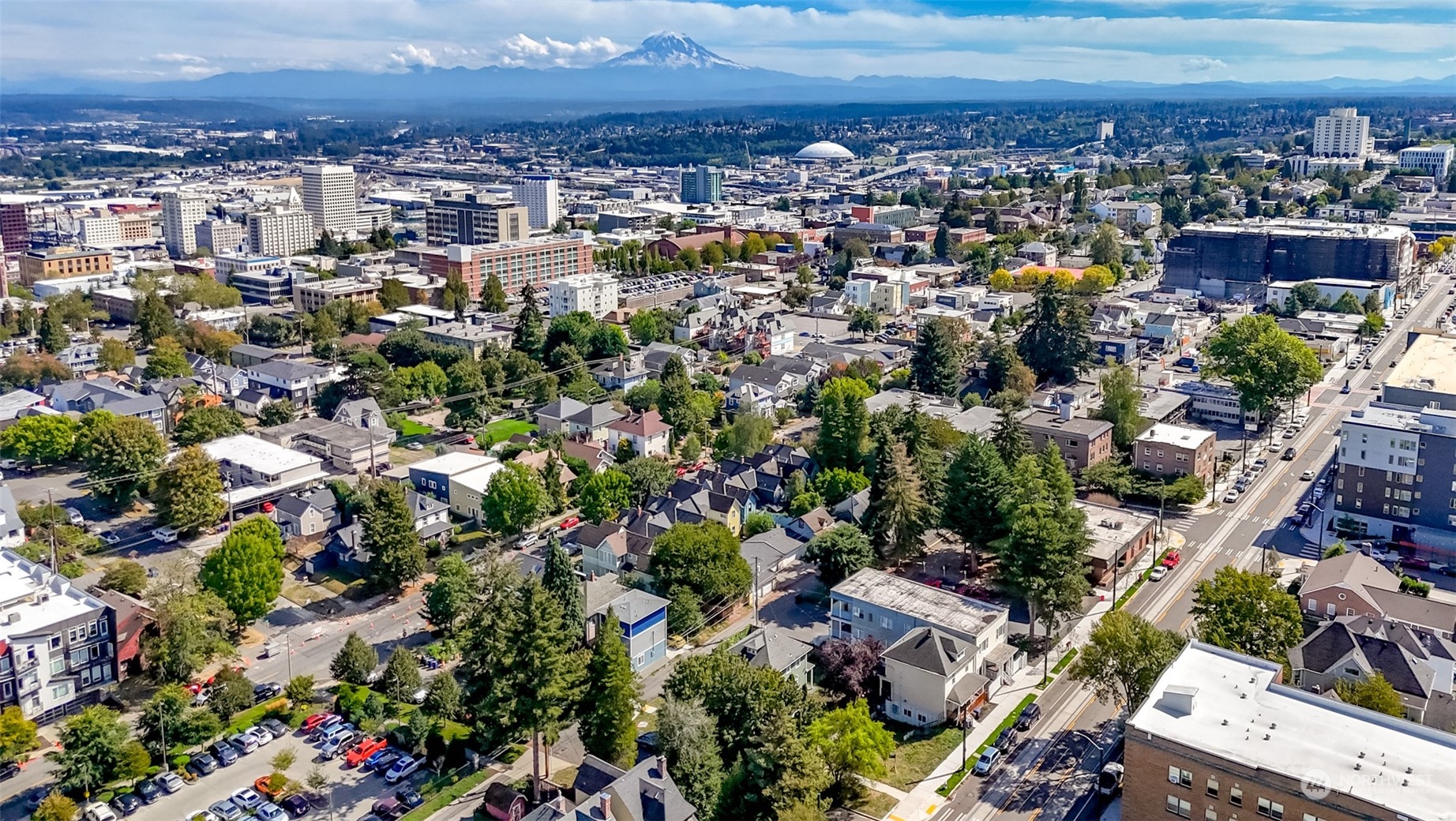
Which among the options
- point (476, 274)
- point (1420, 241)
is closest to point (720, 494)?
point (476, 274)

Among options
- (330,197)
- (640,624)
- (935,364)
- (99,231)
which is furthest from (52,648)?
(330,197)

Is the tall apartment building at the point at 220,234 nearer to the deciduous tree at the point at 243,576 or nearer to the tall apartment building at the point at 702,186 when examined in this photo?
the tall apartment building at the point at 702,186

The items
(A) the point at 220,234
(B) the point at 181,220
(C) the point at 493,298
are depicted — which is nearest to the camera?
(C) the point at 493,298

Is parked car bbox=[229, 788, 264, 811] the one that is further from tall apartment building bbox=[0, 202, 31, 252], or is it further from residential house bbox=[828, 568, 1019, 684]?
tall apartment building bbox=[0, 202, 31, 252]

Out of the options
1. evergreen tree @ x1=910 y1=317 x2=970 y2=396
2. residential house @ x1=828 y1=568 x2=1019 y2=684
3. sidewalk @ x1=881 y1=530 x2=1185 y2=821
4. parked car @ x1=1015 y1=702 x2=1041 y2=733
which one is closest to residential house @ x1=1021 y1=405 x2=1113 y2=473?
sidewalk @ x1=881 y1=530 x2=1185 y2=821

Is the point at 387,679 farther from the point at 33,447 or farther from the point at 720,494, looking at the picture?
the point at 33,447

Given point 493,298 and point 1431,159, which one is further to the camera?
point 1431,159

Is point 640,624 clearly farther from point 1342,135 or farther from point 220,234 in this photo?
point 1342,135
